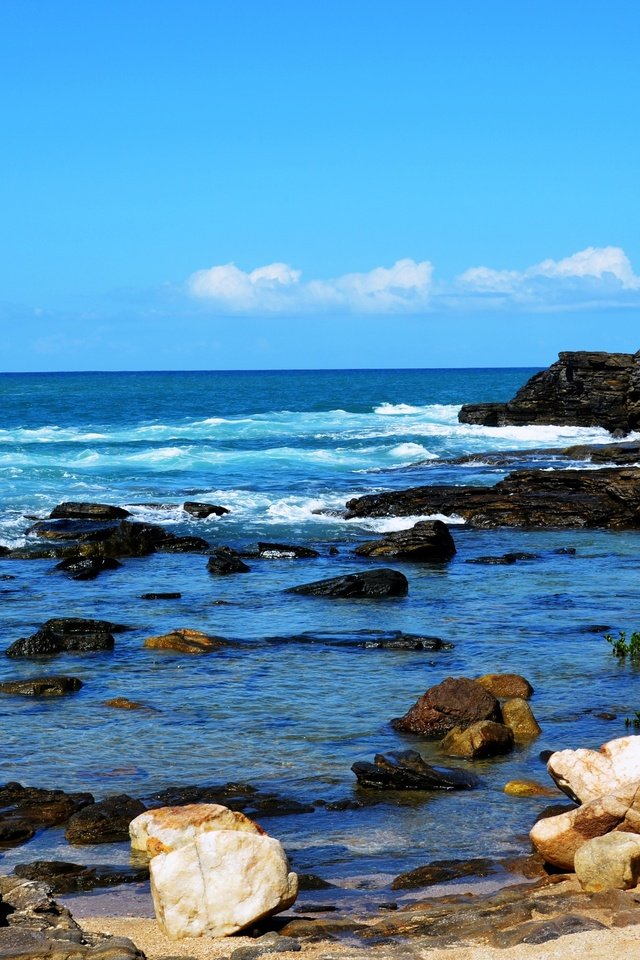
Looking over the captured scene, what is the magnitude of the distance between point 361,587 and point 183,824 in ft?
45.5

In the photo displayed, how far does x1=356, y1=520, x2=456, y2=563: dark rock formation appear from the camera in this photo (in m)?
27.0

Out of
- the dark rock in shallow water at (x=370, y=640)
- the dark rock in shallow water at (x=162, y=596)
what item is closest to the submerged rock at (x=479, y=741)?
the dark rock in shallow water at (x=370, y=640)

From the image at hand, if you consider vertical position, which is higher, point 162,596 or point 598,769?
point 598,769

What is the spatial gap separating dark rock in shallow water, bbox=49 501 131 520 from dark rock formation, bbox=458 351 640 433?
1163 inches

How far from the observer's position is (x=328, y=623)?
20344 mm

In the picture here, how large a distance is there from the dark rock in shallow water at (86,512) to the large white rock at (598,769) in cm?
2410

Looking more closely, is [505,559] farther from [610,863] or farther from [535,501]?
[610,863]

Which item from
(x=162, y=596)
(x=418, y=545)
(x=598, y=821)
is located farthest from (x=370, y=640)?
(x=598, y=821)

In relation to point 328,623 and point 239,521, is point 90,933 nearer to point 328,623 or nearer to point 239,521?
point 328,623

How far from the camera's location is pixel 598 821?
926 centimetres

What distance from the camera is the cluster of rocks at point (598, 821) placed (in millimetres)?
8641

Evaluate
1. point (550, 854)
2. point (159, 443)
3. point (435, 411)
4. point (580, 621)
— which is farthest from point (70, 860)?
point (435, 411)

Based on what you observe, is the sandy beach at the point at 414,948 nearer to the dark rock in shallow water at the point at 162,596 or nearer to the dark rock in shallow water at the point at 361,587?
the dark rock in shallow water at the point at 361,587

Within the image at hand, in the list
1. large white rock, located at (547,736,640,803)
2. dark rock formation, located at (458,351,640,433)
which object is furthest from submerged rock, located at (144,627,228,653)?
dark rock formation, located at (458,351,640,433)
